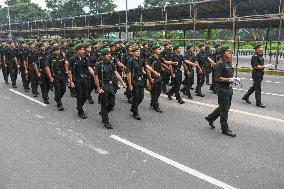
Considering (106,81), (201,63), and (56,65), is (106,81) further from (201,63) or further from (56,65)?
(201,63)

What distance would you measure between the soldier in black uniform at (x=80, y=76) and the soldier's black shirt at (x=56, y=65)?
0.75 meters

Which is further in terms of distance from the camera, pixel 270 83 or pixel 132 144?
pixel 270 83

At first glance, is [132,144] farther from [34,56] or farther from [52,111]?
[34,56]

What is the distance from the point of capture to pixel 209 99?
11.9 metres

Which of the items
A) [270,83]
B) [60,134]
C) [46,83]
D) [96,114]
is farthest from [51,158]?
[270,83]

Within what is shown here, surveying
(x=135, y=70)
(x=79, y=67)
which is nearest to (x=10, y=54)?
(x=79, y=67)

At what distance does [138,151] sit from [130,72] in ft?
9.10

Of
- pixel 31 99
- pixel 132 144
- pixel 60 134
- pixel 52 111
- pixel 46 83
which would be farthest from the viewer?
pixel 31 99

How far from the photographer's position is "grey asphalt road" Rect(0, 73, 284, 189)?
5418mm

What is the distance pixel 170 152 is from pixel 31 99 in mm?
7163

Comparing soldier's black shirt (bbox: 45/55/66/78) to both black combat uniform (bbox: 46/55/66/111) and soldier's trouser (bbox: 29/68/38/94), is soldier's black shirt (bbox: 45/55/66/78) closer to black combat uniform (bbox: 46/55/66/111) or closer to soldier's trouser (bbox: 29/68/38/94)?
black combat uniform (bbox: 46/55/66/111)

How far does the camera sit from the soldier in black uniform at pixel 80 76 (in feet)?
31.0

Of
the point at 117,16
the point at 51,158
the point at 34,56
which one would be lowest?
the point at 51,158

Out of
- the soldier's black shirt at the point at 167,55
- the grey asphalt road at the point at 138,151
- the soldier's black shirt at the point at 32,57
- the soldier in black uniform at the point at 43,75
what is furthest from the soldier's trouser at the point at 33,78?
the soldier's black shirt at the point at 167,55
